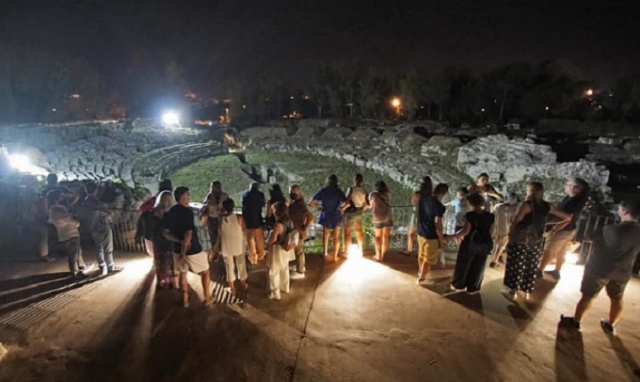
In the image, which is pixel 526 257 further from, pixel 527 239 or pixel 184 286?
pixel 184 286

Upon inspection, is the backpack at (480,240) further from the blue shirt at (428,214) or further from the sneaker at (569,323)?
the sneaker at (569,323)

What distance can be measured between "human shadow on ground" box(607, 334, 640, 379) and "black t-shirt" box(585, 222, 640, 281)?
2.76 feet

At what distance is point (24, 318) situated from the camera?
5.16 m

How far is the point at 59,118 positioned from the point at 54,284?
183 feet

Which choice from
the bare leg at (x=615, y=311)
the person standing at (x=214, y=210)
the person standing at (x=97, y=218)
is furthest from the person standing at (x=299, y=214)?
the bare leg at (x=615, y=311)

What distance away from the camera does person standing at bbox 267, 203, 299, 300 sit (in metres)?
5.22

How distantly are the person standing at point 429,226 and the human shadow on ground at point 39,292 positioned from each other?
5.64 meters

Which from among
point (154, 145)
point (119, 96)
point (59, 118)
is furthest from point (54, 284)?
point (119, 96)

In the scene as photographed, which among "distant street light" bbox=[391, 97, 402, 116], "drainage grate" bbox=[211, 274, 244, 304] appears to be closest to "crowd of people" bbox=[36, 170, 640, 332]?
"drainage grate" bbox=[211, 274, 244, 304]

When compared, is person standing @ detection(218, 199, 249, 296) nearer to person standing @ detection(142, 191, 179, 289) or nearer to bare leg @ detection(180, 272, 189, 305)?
bare leg @ detection(180, 272, 189, 305)

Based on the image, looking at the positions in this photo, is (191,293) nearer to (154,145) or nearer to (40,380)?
(40,380)

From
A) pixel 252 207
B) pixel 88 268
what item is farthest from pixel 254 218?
pixel 88 268

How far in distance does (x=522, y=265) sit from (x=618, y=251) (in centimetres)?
132

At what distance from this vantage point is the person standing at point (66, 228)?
5.93 metres
